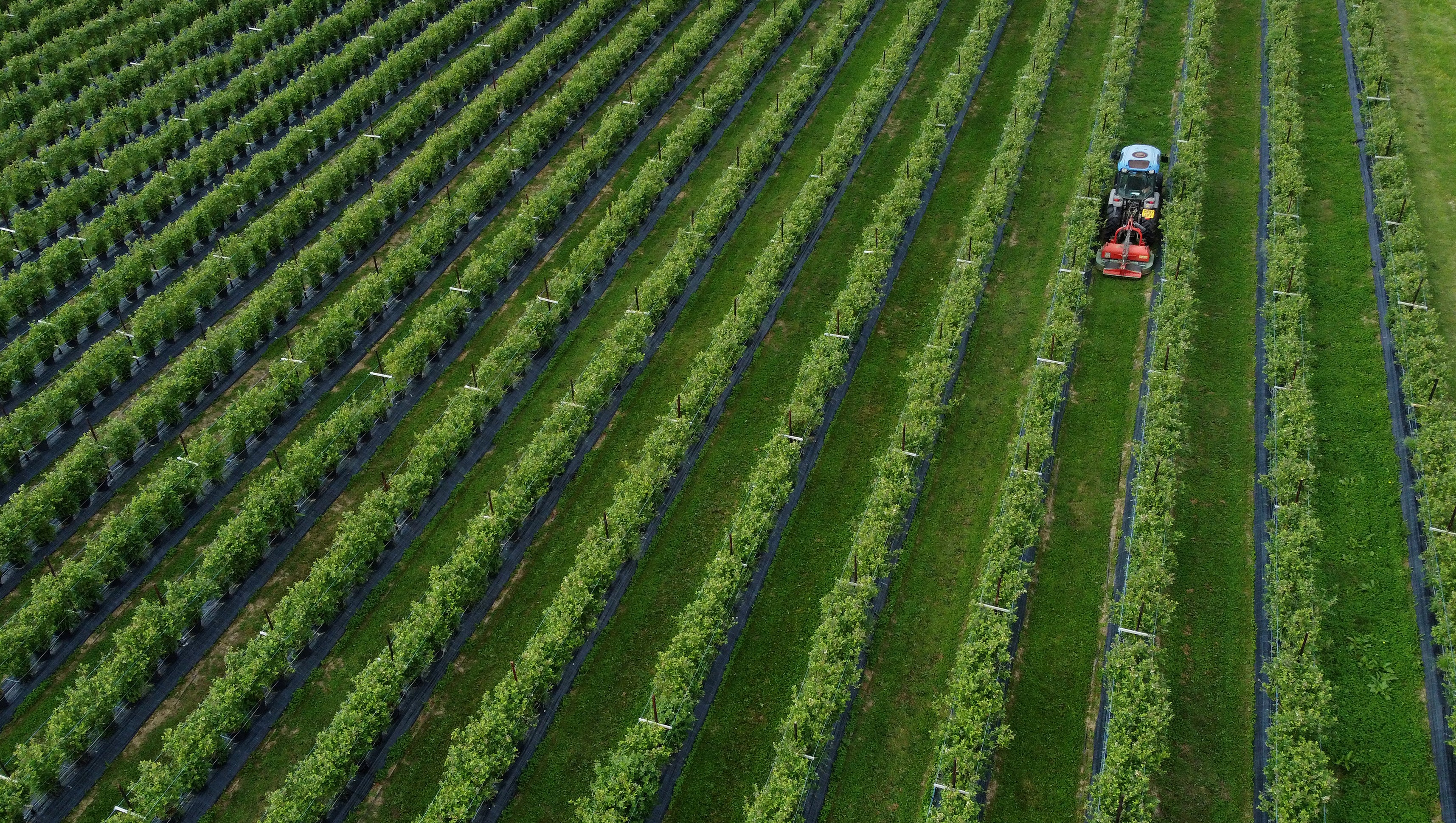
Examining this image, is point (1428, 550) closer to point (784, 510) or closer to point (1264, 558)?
point (1264, 558)

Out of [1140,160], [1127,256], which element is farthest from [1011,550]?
[1140,160]

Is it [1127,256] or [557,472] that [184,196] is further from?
[1127,256]

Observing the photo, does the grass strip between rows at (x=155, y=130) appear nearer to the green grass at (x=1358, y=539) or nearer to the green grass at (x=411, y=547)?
the green grass at (x=411, y=547)

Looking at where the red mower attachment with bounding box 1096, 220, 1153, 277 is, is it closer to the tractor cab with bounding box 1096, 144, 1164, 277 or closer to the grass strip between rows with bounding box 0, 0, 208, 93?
the tractor cab with bounding box 1096, 144, 1164, 277

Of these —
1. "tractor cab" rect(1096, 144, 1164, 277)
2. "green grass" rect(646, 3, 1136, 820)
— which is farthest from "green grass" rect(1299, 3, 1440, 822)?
"green grass" rect(646, 3, 1136, 820)

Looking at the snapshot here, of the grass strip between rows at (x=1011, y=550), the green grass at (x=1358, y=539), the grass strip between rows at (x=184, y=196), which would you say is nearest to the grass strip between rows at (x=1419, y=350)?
the green grass at (x=1358, y=539)
